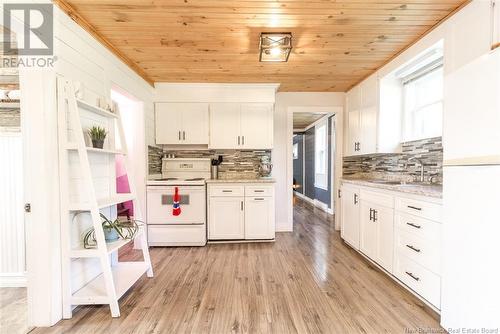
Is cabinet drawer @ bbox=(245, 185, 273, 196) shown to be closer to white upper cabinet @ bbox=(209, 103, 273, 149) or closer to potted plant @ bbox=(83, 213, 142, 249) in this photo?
white upper cabinet @ bbox=(209, 103, 273, 149)

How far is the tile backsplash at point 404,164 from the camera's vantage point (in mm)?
2521

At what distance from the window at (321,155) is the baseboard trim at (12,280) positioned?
5.53 metres

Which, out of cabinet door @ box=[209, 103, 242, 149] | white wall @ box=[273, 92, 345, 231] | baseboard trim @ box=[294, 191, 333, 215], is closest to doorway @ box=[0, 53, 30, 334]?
cabinet door @ box=[209, 103, 242, 149]

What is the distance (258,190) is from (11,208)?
264cm

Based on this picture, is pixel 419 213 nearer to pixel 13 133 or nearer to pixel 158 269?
pixel 158 269

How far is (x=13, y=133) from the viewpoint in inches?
84.9

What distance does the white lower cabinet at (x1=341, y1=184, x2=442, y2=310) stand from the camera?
5.97ft

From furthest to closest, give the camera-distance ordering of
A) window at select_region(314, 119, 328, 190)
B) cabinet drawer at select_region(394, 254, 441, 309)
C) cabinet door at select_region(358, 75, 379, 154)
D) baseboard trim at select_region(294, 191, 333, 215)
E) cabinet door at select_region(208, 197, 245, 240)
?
window at select_region(314, 119, 328, 190), baseboard trim at select_region(294, 191, 333, 215), cabinet door at select_region(208, 197, 245, 240), cabinet door at select_region(358, 75, 379, 154), cabinet drawer at select_region(394, 254, 441, 309)

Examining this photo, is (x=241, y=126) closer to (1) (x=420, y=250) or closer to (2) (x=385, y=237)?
(2) (x=385, y=237)

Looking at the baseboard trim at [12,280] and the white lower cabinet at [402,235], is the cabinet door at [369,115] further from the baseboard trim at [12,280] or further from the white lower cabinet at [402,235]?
the baseboard trim at [12,280]

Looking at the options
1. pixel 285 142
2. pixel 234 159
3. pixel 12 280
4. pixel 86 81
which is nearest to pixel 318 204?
pixel 285 142

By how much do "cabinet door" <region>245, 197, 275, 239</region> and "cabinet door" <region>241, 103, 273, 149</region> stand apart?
86cm

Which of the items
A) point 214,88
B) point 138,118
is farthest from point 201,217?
point 214,88

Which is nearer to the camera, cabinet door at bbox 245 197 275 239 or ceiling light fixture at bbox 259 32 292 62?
ceiling light fixture at bbox 259 32 292 62
